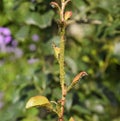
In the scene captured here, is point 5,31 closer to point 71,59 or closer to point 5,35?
point 5,35

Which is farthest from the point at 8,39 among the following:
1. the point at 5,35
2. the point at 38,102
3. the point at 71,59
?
the point at 38,102

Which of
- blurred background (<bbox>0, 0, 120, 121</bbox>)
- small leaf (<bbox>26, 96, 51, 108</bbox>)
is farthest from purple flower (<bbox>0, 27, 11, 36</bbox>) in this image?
small leaf (<bbox>26, 96, 51, 108</bbox>)

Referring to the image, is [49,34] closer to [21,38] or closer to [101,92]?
[21,38]

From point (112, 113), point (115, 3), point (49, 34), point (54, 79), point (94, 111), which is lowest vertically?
point (112, 113)

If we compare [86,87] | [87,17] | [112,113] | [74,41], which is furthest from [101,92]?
[112,113]

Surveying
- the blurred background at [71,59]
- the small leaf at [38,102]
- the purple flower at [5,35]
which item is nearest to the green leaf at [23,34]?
the blurred background at [71,59]

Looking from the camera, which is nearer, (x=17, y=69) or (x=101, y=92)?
(x=101, y=92)

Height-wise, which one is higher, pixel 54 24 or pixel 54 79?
pixel 54 24

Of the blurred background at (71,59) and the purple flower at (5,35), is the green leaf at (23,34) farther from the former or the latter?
the purple flower at (5,35)

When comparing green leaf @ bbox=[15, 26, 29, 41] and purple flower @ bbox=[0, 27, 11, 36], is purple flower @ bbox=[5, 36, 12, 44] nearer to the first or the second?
purple flower @ bbox=[0, 27, 11, 36]
